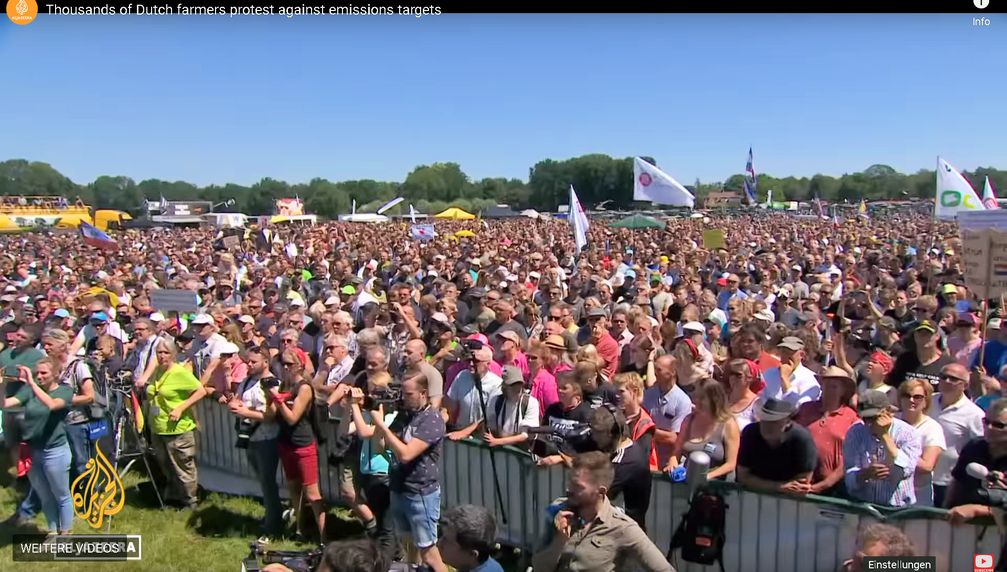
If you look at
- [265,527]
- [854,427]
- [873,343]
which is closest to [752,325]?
[873,343]

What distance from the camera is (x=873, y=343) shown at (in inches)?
264

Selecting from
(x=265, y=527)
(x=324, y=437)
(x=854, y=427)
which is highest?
(x=854, y=427)

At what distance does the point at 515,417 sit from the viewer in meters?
4.93

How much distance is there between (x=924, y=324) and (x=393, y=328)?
16.8 feet

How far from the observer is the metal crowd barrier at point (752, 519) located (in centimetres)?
355

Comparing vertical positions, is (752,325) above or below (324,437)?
above

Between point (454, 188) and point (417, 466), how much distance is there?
446ft

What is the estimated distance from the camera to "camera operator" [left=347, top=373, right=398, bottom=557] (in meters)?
4.54

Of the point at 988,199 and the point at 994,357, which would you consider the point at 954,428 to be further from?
the point at 988,199

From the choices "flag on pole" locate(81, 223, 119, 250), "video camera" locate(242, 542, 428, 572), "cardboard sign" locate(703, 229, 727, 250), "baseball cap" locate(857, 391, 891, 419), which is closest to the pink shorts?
"video camera" locate(242, 542, 428, 572)

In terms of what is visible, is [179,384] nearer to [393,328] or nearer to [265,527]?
[265,527]

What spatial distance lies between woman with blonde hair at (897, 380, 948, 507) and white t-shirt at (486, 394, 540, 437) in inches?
84.9

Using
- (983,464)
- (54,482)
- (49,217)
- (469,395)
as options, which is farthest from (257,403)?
(49,217)

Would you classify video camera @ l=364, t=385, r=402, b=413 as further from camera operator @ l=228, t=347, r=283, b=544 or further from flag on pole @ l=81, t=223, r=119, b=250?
flag on pole @ l=81, t=223, r=119, b=250
